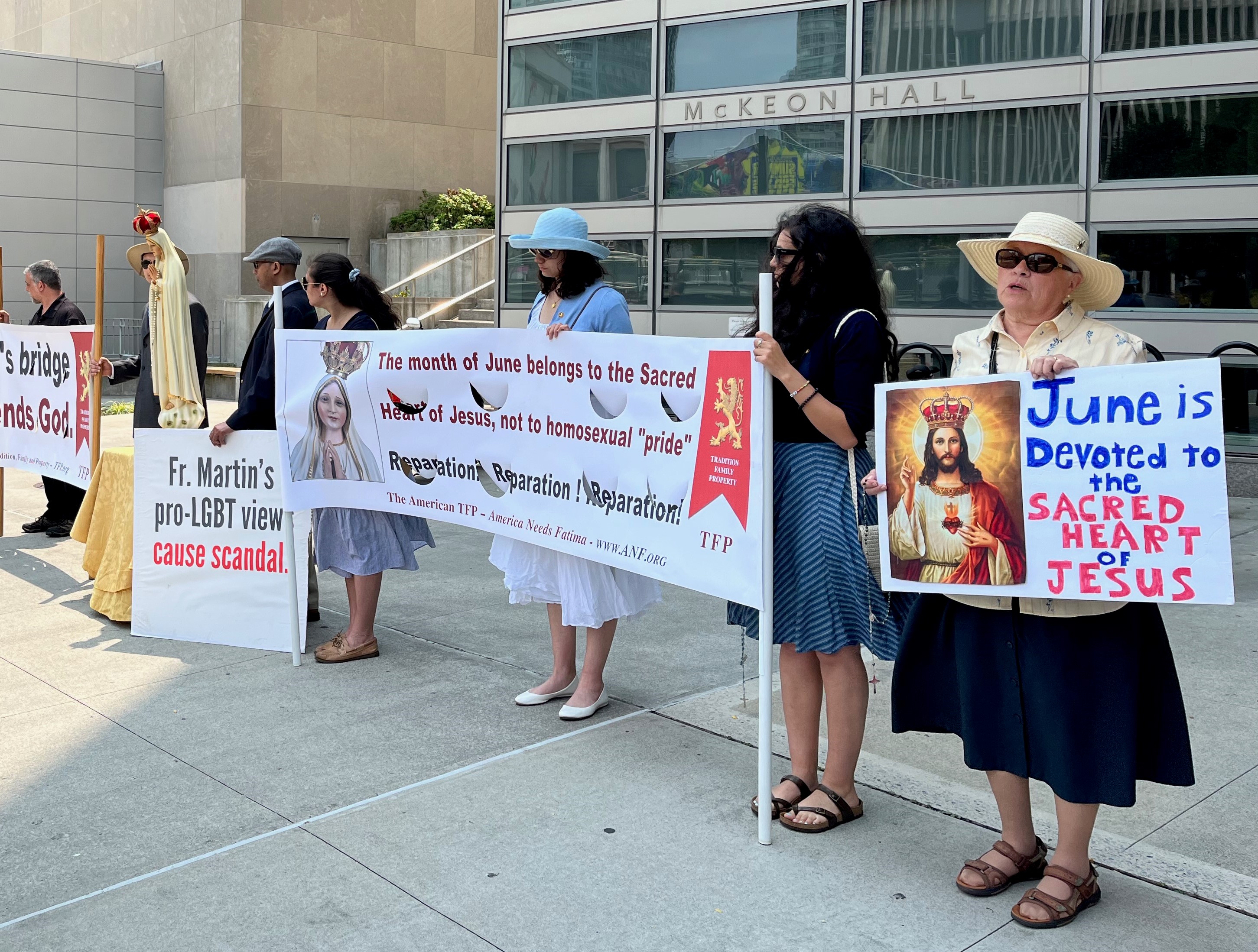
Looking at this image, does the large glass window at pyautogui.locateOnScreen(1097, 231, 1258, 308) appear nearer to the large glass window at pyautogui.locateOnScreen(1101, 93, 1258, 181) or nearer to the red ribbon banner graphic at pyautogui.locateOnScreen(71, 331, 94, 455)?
the large glass window at pyautogui.locateOnScreen(1101, 93, 1258, 181)

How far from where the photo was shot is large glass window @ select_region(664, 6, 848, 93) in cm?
1574

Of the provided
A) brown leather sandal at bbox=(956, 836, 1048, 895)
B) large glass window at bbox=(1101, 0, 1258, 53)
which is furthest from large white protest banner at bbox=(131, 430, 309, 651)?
large glass window at bbox=(1101, 0, 1258, 53)

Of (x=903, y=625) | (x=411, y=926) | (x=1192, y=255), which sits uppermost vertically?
(x=1192, y=255)

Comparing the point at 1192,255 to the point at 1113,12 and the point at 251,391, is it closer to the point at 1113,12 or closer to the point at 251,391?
the point at 1113,12

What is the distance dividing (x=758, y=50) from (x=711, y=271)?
2.89m

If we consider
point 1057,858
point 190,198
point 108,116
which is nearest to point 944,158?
point 1057,858

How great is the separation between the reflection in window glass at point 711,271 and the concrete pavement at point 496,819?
441 inches

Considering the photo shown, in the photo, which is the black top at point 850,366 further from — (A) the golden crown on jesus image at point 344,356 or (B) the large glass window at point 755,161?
(B) the large glass window at point 755,161

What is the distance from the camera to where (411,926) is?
3287mm

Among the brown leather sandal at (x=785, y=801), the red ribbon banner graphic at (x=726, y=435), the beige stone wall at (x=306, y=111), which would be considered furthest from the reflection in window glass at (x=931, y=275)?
the beige stone wall at (x=306, y=111)

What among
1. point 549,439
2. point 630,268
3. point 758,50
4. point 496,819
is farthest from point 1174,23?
point 496,819

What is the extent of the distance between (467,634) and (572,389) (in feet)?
6.82

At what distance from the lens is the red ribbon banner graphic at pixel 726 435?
3.87 meters

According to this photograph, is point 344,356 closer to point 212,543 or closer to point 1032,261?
point 212,543
